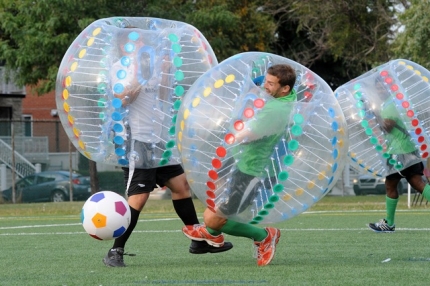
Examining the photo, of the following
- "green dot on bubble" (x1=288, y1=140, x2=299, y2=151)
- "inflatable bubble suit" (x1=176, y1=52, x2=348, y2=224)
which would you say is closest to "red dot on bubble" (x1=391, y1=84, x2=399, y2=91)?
"inflatable bubble suit" (x1=176, y1=52, x2=348, y2=224)

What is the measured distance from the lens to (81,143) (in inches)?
311

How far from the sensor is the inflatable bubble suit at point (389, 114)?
397 inches

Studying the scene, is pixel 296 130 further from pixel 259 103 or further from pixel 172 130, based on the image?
pixel 172 130

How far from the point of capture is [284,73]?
692cm

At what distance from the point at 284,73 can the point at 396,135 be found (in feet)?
11.8

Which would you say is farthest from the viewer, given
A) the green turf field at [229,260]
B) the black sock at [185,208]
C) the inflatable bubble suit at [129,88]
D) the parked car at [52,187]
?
the parked car at [52,187]

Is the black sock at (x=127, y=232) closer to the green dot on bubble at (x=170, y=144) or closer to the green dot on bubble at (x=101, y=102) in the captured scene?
the green dot on bubble at (x=170, y=144)

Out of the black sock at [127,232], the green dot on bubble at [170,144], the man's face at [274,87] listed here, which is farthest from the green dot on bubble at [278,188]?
the black sock at [127,232]

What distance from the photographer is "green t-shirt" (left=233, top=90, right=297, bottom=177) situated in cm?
675

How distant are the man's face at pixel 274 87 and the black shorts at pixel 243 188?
0.63m

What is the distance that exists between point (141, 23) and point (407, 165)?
3802 mm

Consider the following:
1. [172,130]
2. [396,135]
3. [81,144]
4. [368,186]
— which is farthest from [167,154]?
[368,186]

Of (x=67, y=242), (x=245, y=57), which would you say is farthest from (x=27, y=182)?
(x=245, y=57)

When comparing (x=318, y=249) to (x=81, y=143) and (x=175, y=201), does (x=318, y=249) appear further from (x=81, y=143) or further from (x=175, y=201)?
(x=81, y=143)
